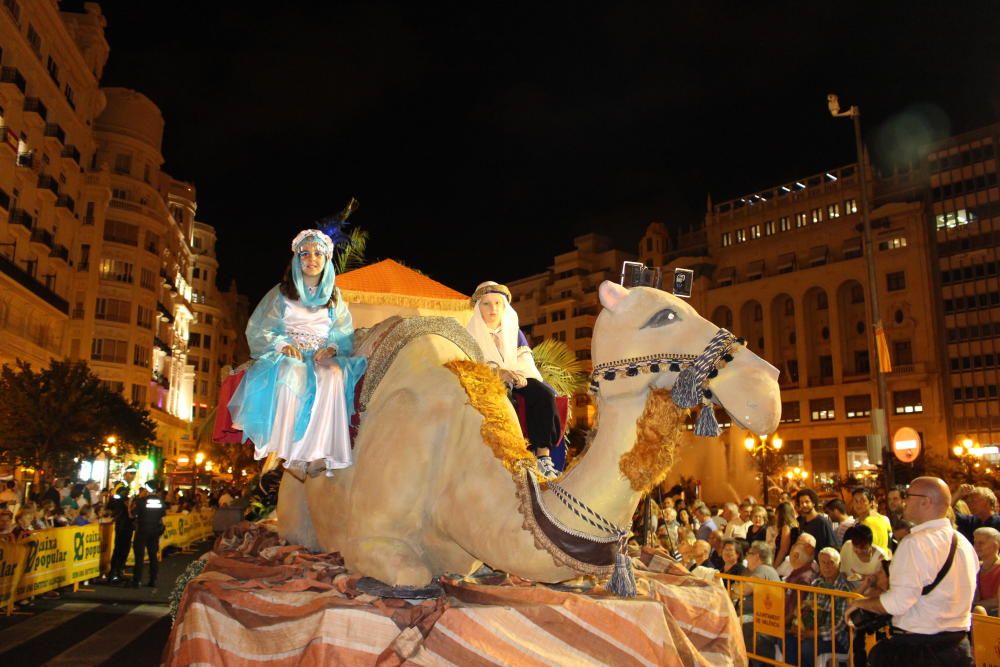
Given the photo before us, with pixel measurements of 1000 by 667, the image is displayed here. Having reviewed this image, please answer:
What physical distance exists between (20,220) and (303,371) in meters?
39.6

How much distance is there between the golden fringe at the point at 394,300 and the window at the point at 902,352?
63.4m

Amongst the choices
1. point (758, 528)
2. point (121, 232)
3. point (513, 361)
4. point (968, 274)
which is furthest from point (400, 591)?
point (968, 274)

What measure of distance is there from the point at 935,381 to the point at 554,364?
5962 cm

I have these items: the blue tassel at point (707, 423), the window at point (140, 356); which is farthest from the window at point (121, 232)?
the blue tassel at point (707, 423)

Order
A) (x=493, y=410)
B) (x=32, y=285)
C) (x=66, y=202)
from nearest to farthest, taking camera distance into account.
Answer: (x=493, y=410) → (x=32, y=285) → (x=66, y=202)

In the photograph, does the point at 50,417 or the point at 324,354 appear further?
the point at 50,417

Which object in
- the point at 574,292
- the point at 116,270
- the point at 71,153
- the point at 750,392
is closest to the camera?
the point at 750,392

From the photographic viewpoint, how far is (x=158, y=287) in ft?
189

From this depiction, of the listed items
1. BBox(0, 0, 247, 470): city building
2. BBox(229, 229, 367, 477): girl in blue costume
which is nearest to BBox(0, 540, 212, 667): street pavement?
BBox(229, 229, 367, 477): girl in blue costume

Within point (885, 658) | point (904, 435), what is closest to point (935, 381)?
point (904, 435)

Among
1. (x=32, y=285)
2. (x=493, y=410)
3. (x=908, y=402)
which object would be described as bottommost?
(x=493, y=410)

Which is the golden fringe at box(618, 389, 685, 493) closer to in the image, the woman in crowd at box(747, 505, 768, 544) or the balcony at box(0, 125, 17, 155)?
the woman in crowd at box(747, 505, 768, 544)

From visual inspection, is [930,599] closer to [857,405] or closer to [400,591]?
[400,591]

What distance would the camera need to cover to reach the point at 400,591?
13.5 ft
